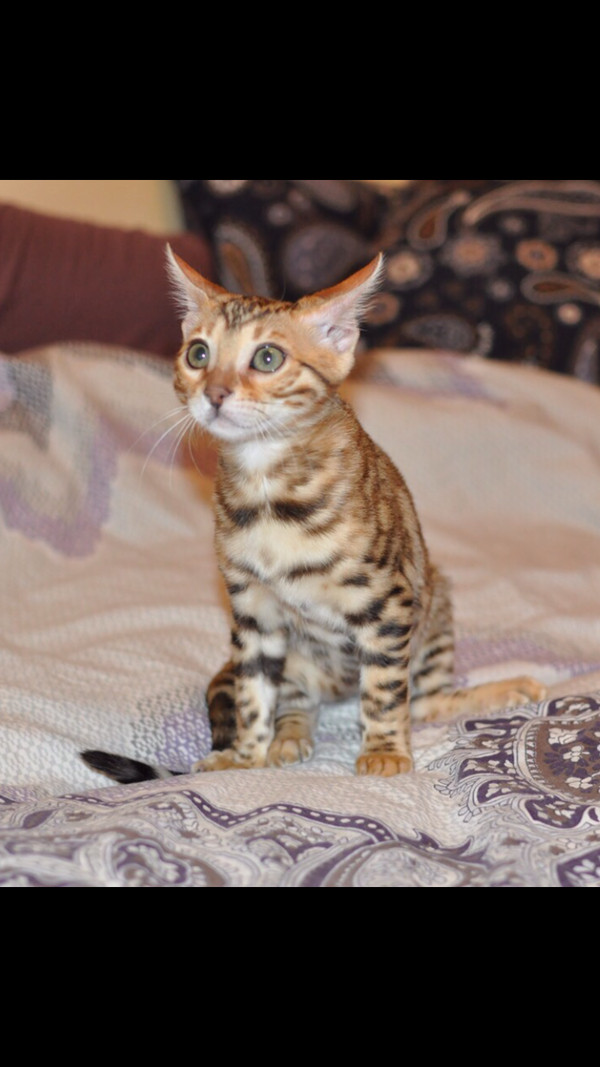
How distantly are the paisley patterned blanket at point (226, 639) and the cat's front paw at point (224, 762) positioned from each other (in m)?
0.07

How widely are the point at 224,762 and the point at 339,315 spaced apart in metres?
0.70

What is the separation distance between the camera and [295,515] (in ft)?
5.18

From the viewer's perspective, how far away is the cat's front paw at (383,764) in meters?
1.51

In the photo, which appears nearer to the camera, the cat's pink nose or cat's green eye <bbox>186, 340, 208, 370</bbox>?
the cat's pink nose

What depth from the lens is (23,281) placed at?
2.44m

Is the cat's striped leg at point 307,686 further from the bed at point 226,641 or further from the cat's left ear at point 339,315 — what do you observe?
the cat's left ear at point 339,315

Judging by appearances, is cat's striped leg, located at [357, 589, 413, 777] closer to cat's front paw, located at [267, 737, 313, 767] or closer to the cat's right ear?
cat's front paw, located at [267, 737, 313, 767]

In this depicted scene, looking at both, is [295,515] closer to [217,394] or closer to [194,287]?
[217,394]

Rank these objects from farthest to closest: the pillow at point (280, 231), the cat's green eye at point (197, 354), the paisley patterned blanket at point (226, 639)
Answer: the pillow at point (280, 231)
the cat's green eye at point (197, 354)
the paisley patterned blanket at point (226, 639)

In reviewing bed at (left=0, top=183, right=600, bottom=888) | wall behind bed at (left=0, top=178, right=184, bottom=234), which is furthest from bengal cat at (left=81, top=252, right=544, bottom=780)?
wall behind bed at (left=0, top=178, right=184, bottom=234)

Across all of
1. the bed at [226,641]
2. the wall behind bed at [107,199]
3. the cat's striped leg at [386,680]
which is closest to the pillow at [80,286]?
the bed at [226,641]

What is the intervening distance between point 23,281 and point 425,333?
1.06 metres

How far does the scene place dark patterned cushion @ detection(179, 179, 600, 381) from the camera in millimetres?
2840

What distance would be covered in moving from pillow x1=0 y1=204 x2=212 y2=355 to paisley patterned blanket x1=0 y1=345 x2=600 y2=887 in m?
0.11
